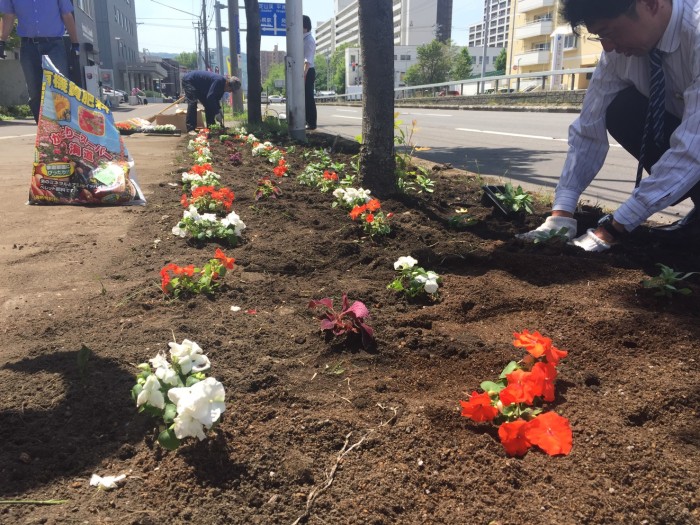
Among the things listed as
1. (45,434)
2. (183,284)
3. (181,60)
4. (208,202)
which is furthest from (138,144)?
(181,60)

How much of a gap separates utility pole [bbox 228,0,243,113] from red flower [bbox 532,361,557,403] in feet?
59.6

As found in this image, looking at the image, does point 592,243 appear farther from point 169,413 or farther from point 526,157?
point 526,157

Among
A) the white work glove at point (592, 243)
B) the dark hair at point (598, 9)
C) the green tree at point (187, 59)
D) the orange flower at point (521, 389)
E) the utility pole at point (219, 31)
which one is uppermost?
the green tree at point (187, 59)

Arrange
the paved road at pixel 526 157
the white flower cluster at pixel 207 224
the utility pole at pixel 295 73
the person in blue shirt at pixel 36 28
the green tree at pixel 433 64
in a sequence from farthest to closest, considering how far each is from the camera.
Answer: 1. the green tree at pixel 433 64
2. the utility pole at pixel 295 73
3. the person in blue shirt at pixel 36 28
4. the paved road at pixel 526 157
5. the white flower cluster at pixel 207 224

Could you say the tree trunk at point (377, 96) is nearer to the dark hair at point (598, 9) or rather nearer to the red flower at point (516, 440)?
the dark hair at point (598, 9)

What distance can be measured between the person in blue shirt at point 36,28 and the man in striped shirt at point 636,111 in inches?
192

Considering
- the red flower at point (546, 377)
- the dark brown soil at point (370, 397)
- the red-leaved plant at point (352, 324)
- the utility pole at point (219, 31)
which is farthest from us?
the utility pole at point (219, 31)

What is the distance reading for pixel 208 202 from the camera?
386cm

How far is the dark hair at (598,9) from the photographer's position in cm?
234

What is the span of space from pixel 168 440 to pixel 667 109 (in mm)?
2915

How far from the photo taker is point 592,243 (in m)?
2.72

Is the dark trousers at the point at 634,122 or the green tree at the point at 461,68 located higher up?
the green tree at the point at 461,68

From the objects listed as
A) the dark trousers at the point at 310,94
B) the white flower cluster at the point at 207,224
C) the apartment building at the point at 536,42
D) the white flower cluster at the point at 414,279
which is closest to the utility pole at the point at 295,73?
the dark trousers at the point at 310,94

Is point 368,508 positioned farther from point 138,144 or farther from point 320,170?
point 138,144
